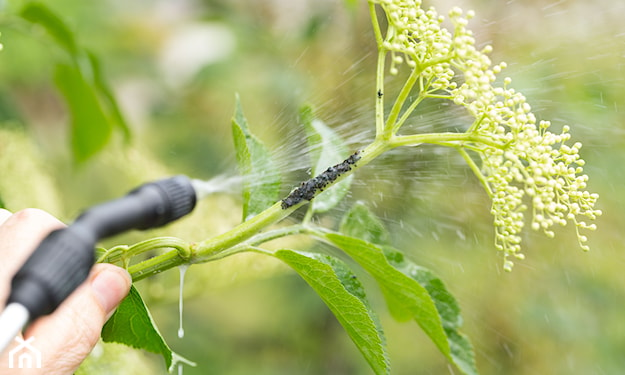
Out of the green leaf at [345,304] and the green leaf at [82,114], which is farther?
the green leaf at [82,114]

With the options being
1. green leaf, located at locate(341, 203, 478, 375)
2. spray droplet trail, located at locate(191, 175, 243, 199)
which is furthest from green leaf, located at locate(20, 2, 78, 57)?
green leaf, located at locate(341, 203, 478, 375)

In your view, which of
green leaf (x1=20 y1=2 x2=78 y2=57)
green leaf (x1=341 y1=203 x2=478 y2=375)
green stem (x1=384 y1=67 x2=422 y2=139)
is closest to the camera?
green stem (x1=384 y1=67 x2=422 y2=139)

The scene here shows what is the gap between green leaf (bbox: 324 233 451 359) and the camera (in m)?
0.56

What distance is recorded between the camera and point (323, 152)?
654 mm

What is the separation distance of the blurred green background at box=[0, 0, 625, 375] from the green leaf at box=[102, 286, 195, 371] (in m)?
0.21

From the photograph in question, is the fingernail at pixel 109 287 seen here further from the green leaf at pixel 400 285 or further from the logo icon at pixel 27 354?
the green leaf at pixel 400 285

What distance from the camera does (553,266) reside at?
133 cm

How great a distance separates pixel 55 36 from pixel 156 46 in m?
1.19

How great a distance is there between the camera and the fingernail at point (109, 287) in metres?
0.51

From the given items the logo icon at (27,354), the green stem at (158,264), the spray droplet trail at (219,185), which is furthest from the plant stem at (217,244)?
the spray droplet trail at (219,185)

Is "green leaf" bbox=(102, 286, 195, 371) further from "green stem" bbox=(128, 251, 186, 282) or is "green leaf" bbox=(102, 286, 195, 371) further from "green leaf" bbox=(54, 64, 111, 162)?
"green leaf" bbox=(54, 64, 111, 162)

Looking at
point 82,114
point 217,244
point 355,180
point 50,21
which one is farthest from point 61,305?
point 82,114

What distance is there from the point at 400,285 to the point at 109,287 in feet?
0.77

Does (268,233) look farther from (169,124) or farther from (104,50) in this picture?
(104,50)
